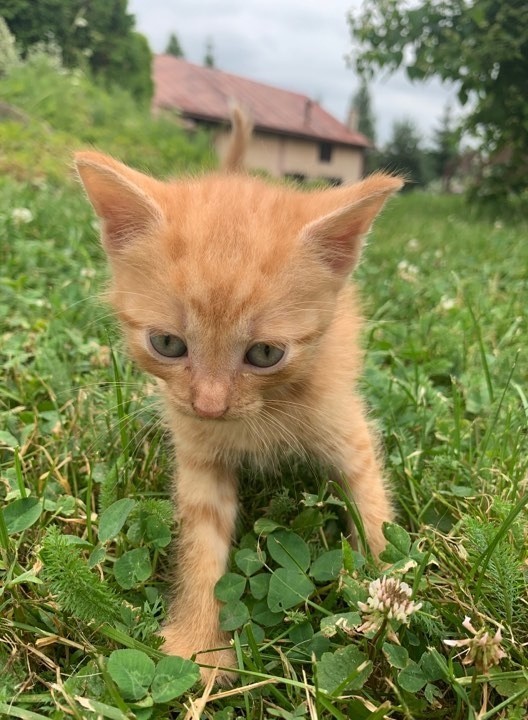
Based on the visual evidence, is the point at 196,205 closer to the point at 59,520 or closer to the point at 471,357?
the point at 59,520

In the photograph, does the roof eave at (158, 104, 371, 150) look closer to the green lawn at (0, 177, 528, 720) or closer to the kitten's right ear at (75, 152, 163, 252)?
the green lawn at (0, 177, 528, 720)

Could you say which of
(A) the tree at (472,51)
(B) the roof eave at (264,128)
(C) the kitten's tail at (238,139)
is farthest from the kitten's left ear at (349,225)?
(B) the roof eave at (264,128)

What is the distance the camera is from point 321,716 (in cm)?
95

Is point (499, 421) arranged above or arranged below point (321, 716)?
above

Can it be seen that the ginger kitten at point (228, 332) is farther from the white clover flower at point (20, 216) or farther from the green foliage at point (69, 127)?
the green foliage at point (69, 127)

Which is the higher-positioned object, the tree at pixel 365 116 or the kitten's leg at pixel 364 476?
the tree at pixel 365 116

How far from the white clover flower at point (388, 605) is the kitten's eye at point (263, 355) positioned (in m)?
0.52

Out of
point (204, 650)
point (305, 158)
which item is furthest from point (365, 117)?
point (204, 650)

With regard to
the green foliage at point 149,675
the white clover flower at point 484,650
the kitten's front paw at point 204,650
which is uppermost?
the white clover flower at point 484,650

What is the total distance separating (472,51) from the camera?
6031mm

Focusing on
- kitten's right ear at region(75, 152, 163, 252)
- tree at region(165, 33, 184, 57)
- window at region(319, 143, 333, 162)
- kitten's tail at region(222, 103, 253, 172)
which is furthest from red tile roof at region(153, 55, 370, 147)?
kitten's right ear at region(75, 152, 163, 252)

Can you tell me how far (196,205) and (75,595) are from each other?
893 millimetres

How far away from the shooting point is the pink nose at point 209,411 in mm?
1244

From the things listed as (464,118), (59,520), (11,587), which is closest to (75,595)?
(11,587)
